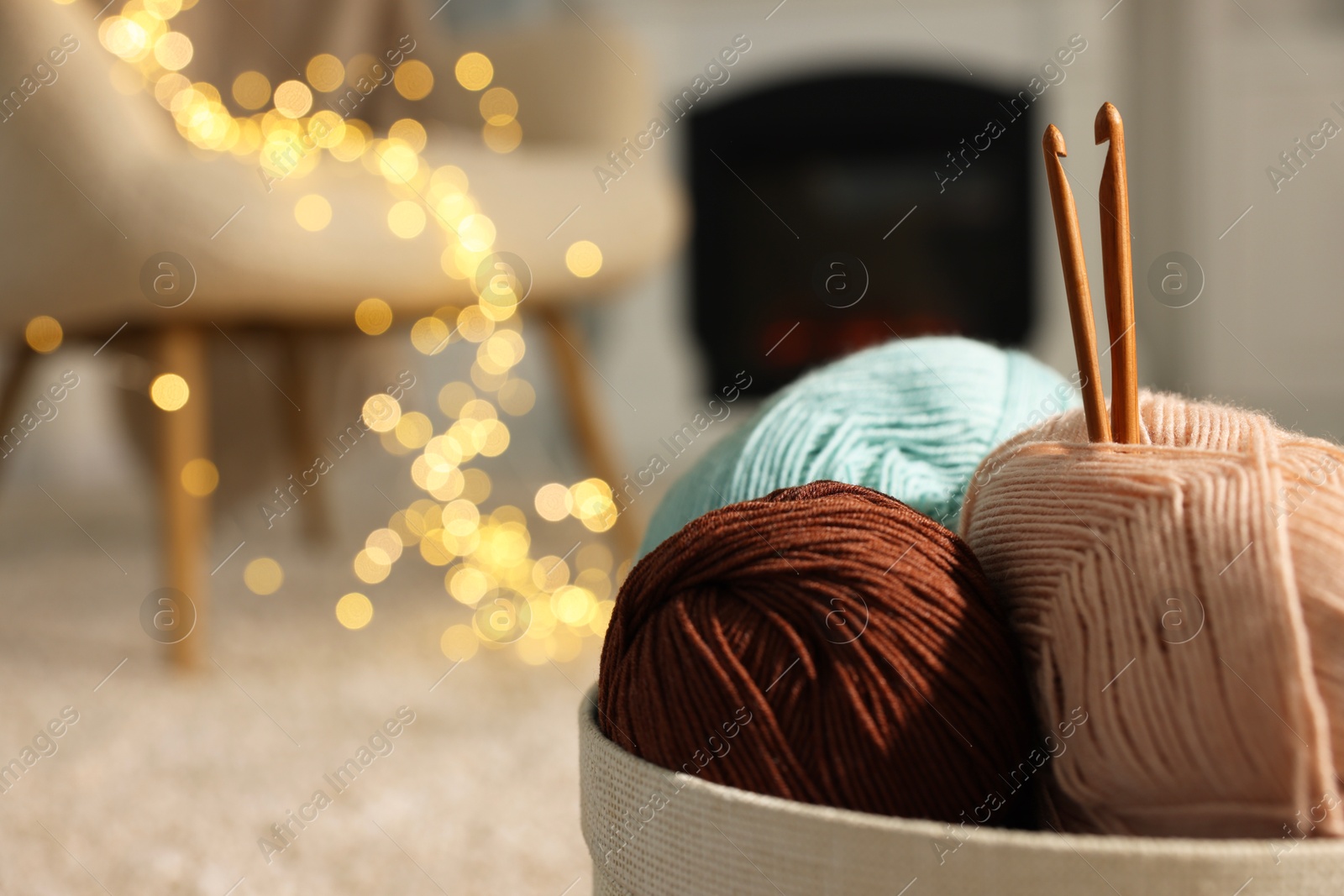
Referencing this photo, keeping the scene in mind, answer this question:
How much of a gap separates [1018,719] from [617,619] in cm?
13

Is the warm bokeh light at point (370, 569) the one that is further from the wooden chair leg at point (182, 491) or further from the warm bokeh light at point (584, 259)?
the warm bokeh light at point (584, 259)

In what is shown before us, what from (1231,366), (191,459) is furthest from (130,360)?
(1231,366)

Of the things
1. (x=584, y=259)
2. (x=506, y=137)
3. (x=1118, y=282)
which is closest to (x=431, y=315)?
(x=584, y=259)

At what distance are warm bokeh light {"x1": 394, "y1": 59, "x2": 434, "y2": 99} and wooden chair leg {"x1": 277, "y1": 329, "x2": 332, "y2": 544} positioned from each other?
0.42 meters

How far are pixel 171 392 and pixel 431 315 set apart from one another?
295 mm

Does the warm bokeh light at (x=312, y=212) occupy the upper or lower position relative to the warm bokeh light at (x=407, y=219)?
upper

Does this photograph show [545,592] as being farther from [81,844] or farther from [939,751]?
[939,751]

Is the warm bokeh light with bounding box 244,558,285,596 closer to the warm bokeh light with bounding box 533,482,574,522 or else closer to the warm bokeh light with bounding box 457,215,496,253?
the warm bokeh light with bounding box 533,482,574,522

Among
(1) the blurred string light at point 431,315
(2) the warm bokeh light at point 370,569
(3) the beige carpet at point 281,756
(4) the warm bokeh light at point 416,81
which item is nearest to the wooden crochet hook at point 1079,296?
(3) the beige carpet at point 281,756

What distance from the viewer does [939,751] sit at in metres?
0.32

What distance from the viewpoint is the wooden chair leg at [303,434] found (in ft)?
5.11

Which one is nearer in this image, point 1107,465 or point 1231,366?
point 1107,465

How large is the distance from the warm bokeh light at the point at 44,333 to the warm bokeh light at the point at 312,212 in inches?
10.6

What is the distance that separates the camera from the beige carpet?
0.63m
